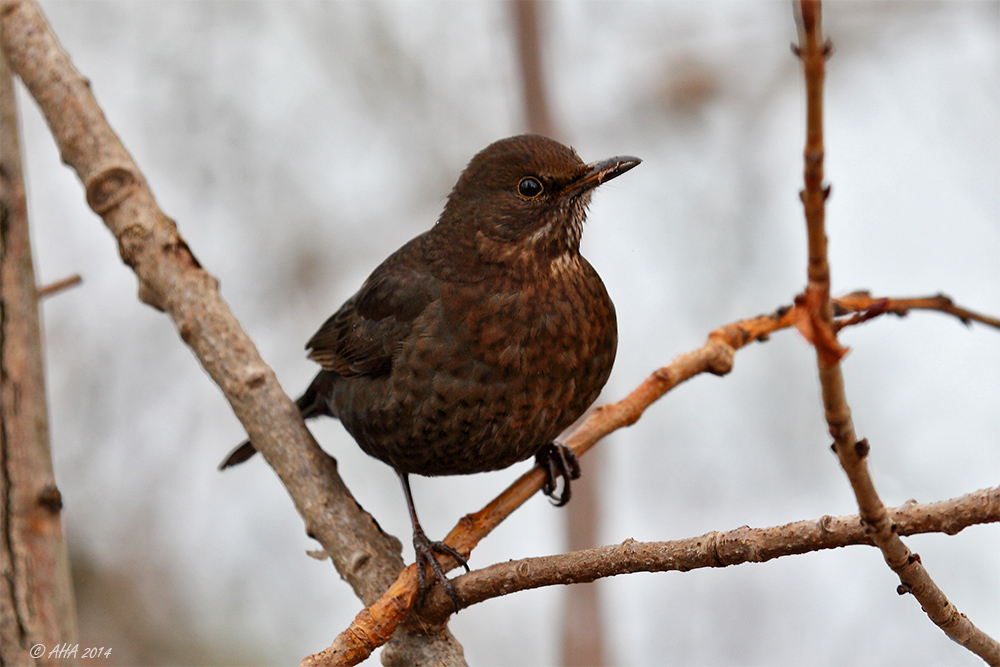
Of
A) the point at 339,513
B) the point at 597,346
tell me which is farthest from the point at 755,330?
the point at 339,513

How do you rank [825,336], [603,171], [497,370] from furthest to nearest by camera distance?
[603,171] → [497,370] → [825,336]

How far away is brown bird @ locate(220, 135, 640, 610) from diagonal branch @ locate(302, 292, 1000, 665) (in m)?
0.10

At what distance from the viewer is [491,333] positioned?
131 inches

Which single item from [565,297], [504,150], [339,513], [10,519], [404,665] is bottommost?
[404,665]

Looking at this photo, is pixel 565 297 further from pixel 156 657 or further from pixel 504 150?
pixel 156 657

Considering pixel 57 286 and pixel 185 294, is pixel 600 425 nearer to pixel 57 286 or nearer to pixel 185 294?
pixel 185 294

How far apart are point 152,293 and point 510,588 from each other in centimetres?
196

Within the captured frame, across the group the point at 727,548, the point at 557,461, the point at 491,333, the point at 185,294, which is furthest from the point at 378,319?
the point at 727,548

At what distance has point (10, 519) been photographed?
9.91ft

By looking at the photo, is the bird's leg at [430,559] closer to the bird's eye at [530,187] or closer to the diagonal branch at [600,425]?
the diagonal branch at [600,425]

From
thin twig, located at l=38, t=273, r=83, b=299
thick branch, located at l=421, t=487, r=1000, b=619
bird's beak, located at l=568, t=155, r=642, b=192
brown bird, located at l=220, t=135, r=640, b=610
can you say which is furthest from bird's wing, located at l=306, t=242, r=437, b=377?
thick branch, located at l=421, t=487, r=1000, b=619

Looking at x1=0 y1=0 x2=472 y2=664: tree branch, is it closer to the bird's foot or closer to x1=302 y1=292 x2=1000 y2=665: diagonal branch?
the bird's foot

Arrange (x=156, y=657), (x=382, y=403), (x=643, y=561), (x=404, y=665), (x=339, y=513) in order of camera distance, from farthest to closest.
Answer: (x=156, y=657)
(x=382, y=403)
(x=339, y=513)
(x=404, y=665)
(x=643, y=561)

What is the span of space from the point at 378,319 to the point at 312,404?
800 millimetres
